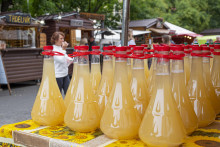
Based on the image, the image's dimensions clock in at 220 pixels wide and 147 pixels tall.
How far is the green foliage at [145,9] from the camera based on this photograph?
16206 mm

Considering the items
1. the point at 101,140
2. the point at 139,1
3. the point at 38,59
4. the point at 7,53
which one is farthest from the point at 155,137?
the point at 139,1

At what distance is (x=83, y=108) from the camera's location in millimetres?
1130

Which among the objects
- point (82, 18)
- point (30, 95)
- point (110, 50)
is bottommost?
point (30, 95)

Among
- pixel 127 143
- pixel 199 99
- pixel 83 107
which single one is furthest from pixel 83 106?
pixel 199 99

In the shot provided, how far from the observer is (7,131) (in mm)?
1245

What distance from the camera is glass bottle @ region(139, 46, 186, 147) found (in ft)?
3.01

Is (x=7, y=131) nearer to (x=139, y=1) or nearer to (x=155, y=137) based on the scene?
(x=155, y=137)

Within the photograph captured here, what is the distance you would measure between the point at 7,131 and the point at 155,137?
2.50 feet

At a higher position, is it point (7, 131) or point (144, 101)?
point (144, 101)

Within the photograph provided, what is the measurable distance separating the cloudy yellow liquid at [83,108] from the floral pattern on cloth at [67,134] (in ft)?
0.08

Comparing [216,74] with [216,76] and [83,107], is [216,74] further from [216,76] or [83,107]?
[83,107]

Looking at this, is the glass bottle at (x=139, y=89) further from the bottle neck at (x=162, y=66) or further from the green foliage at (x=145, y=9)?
the green foliage at (x=145, y=9)

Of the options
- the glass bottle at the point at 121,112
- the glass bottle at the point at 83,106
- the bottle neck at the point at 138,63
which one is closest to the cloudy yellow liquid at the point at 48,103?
the glass bottle at the point at 83,106

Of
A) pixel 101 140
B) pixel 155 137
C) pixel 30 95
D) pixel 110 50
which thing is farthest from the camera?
pixel 30 95
